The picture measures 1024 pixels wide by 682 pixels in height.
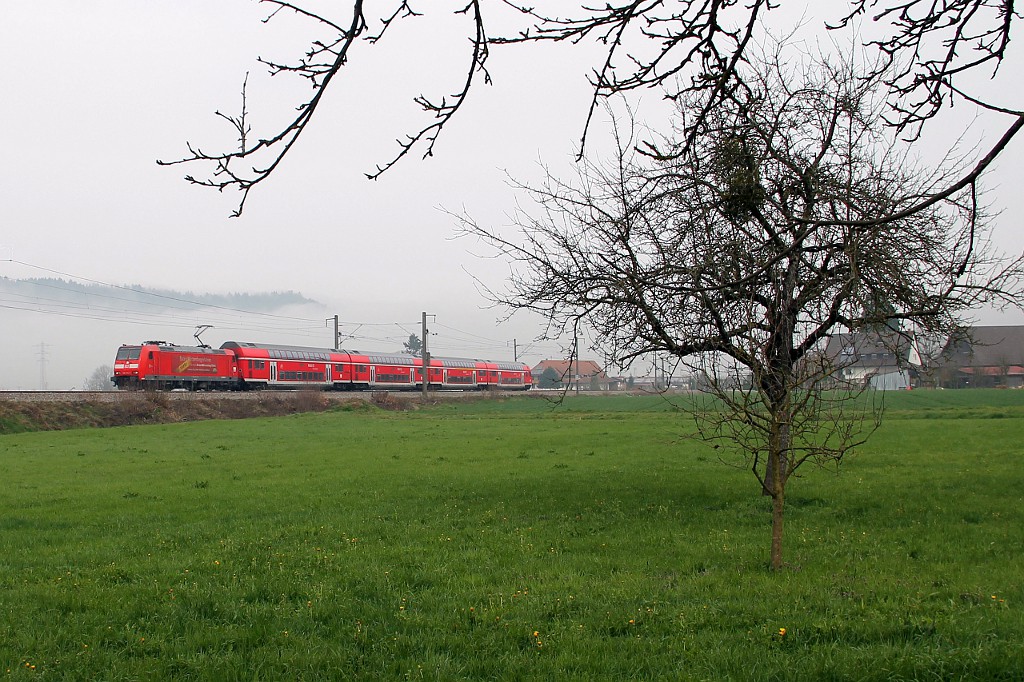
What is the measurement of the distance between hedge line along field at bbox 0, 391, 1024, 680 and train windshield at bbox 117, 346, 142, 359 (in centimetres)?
→ 3388

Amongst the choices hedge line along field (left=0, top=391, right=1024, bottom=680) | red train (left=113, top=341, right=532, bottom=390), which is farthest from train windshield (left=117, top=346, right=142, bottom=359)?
hedge line along field (left=0, top=391, right=1024, bottom=680)

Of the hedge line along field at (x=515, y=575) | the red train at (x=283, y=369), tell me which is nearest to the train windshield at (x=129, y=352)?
the red train at (x=283, y=369)

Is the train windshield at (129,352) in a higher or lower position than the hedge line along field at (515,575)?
higher

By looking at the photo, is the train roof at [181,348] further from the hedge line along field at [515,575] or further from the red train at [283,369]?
the hedge line along field at [515,575]

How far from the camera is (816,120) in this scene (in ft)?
36.8

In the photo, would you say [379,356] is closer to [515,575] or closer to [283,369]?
[283,369]

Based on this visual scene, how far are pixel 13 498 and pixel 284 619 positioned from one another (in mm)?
11196

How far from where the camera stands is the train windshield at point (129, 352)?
49969 mm

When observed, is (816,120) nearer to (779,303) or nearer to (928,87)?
(779,303)

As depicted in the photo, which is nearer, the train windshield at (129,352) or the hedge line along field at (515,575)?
the hedge line along field at (515,575)

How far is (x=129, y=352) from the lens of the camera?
164 ft

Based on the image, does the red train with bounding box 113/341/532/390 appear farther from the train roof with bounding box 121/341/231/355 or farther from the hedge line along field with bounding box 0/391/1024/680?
the hedge line along field with bounding box 0/391/1024/680

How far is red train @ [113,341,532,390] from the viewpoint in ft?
165

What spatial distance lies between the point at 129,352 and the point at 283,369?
38.1ft
